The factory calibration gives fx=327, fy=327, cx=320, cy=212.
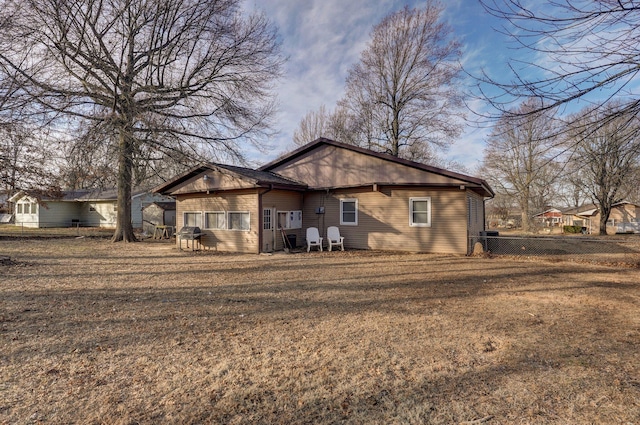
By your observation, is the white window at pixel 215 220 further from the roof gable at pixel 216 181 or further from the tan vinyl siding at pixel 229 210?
the roof gable at pixel 216 181

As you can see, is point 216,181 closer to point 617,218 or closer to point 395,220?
point 395,220

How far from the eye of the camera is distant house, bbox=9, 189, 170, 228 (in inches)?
1084

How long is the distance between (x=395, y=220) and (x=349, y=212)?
2.04 meters

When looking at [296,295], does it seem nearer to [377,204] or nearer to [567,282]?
[567,282]

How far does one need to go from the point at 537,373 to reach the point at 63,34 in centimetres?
1294

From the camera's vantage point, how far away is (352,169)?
13961mm

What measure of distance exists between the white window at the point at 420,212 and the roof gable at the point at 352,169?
76cm

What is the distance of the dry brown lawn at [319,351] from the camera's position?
2.53 metres

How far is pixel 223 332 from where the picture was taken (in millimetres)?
4215

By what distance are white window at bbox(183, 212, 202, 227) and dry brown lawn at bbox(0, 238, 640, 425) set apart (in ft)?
22.5

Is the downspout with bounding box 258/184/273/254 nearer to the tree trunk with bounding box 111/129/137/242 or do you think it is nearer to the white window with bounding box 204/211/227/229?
the white window with bounding box 204/211/227/229

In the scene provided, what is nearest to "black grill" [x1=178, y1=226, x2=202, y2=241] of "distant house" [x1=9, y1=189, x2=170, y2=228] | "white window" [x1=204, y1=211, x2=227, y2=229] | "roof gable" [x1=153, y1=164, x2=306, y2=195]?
"white window" [x1=204, y1=211, x2=227, y2=229]

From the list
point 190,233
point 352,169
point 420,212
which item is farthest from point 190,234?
point 420,212

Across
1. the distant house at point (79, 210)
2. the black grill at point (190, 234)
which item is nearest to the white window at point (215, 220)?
the black grill at point (190, 234)
